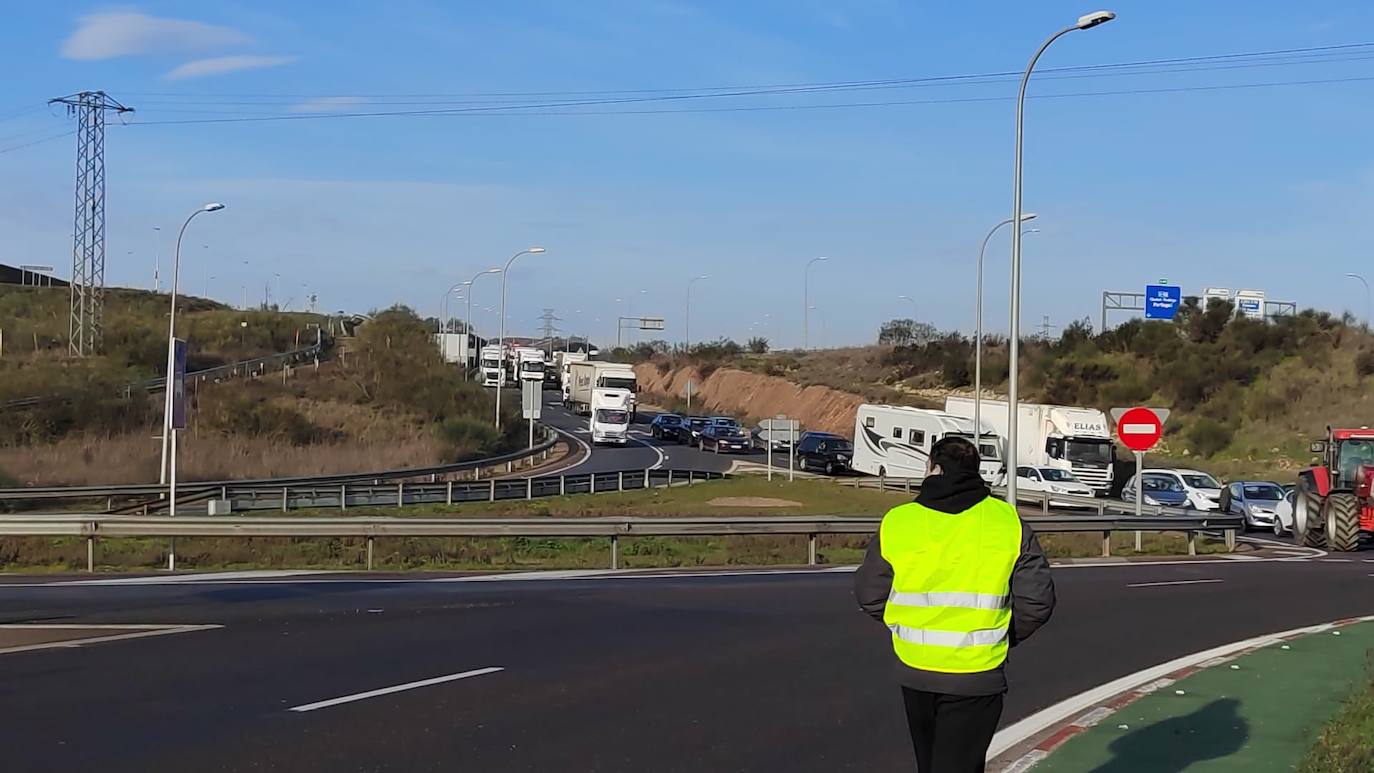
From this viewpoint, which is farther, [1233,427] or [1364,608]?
[1233,427]

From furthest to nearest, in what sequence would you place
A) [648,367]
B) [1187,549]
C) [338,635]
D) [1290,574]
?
[648,367], [1187,549], [1290,574], [338,635]

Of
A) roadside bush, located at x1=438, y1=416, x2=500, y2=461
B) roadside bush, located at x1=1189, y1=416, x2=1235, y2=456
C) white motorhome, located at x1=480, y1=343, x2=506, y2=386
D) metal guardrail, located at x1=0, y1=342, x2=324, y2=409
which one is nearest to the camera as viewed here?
metal guardrail, located at x1=0, y1=342, x2=324, y2=409

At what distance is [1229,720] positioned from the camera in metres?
10.6

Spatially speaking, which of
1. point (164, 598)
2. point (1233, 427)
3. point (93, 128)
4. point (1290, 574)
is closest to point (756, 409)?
point (1233, 427)

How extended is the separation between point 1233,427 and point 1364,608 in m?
53.5

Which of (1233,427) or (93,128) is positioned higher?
(93,128)

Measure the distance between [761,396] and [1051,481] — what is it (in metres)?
69.2

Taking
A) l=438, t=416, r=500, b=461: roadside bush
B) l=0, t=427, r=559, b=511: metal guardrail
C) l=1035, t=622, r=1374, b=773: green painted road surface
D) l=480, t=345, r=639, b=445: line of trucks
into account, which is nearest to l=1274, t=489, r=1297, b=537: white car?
l=0, t=427, r=559, b=511: metal guardrail

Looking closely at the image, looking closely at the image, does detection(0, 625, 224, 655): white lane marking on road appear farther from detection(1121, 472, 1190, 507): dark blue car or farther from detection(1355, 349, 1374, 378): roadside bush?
detection(1355, 349, 1374, 378): roadside bush

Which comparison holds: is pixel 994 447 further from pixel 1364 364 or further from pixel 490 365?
pixel 490 365

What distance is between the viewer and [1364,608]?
64.2 ft

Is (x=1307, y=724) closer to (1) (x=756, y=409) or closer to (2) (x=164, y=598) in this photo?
(2) (x=164, y=598)

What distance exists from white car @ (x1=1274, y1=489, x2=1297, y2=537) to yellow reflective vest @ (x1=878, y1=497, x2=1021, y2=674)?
3480 cm

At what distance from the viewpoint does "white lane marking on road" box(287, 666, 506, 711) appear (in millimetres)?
10172
